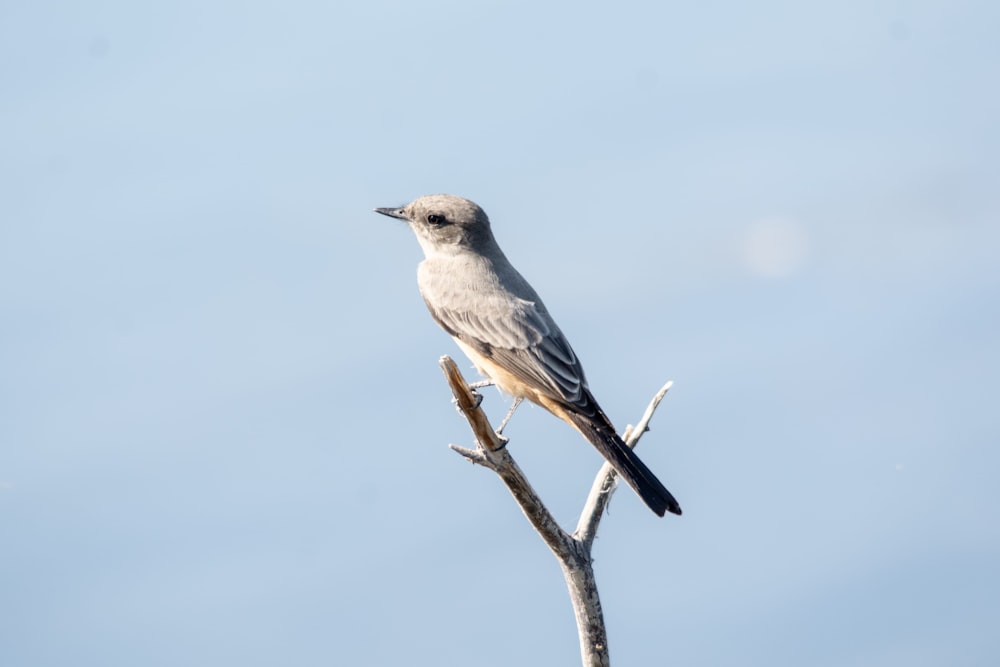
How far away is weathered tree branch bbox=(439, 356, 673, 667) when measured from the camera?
6.10 metres

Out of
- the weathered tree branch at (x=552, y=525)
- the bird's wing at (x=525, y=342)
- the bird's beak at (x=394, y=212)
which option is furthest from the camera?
the bird's beak at (x=394, y=212)

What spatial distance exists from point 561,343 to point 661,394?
0.80 meters

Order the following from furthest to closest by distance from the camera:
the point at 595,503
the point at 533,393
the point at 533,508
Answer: the point at 533,393
the point at 595,503
the point at 533,508

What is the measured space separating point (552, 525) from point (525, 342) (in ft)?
4.87

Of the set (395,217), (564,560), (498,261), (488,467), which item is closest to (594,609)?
(564,560)

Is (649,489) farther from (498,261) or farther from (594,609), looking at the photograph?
(498,261)

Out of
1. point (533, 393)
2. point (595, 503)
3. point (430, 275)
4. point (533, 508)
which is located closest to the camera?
point (533, 508)

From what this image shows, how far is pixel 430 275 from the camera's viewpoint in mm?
8148

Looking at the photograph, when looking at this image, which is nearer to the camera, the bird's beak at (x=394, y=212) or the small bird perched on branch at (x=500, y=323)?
the small bird perched on branch at (x=500, y=323)

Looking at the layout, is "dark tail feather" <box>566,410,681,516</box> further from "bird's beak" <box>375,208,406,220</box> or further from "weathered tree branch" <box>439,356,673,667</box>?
"bird's beak" <box>375,208,406,220</box>

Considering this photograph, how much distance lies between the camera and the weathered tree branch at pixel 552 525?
6.10 m

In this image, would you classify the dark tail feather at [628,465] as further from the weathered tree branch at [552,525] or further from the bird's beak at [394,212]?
the bird's beak at [394,212]

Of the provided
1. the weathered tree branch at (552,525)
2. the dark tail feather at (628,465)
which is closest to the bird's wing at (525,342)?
the dark tail feather at (628,465)

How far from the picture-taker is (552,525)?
20.2 feet
